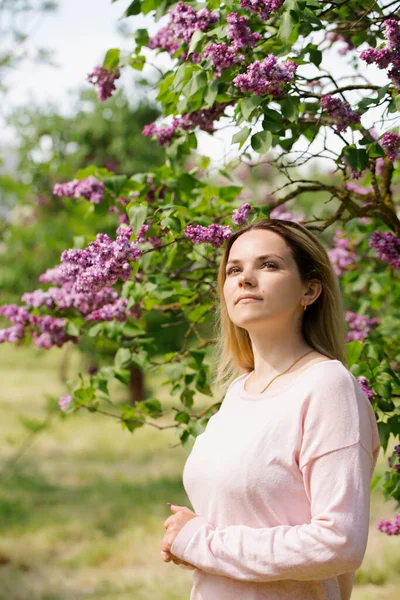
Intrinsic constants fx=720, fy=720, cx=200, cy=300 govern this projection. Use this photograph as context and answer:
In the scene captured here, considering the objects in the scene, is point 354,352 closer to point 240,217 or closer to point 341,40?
point 240,217

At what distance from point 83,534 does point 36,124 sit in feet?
27.9

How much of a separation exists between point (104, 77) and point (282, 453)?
6.40ft

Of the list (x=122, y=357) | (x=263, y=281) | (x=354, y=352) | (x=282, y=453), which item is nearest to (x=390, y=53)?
(x=263, y=281)

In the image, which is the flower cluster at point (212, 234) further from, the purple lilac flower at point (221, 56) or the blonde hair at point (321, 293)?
the purple lilac flower at point (221, 56)

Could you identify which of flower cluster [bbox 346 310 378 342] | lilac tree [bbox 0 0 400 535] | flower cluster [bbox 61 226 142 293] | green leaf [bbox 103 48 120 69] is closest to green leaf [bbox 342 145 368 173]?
lilac tree [bbox 0 0 400 535]

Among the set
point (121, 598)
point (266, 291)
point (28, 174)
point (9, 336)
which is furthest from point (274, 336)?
point (28, 174)

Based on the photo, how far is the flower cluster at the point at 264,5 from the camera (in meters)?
2.00

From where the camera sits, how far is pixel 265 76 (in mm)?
2053

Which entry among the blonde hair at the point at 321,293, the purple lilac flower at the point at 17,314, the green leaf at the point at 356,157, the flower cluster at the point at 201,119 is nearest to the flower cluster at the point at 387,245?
the green leaf at the point at 356,157

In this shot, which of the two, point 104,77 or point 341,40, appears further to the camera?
point 341,40

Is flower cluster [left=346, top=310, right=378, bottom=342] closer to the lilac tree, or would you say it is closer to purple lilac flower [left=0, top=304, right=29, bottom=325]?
the lilac tree

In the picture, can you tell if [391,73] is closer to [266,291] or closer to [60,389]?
[266,291]

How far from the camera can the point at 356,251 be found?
160 inches

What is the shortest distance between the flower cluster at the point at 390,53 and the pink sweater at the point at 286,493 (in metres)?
0.91
